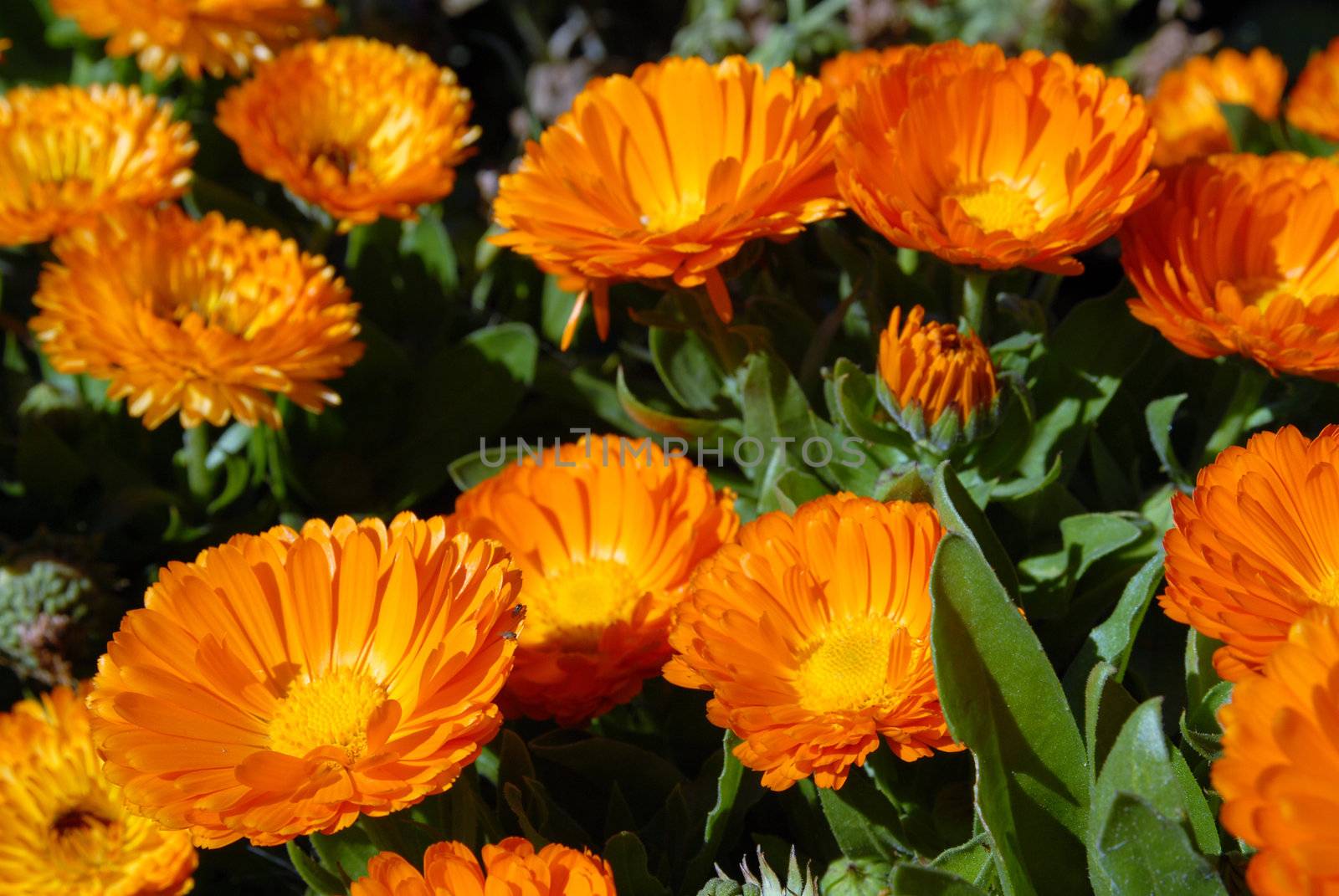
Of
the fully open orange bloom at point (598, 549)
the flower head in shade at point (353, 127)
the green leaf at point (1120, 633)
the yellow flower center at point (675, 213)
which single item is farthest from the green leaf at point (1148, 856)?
the flower head in shade at point (353, 127)

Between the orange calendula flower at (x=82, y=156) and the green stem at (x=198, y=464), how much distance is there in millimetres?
316

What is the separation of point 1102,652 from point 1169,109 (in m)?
1.37

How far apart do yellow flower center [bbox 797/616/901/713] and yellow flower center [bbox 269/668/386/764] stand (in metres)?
0.39

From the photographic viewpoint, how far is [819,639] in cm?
111

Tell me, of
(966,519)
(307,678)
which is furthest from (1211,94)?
(307,678)

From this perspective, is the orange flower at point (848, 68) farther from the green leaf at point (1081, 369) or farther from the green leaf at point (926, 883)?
the green leaf at point (926, 883)

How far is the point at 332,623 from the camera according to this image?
1.09 m

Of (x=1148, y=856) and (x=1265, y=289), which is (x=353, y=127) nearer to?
(x=1265, y=289)

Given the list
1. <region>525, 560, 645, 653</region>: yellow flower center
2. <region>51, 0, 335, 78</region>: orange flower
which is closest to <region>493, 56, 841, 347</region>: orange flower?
<region>525, 560, 645, 653</region>: yellow flower center

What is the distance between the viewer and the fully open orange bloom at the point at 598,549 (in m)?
1.21

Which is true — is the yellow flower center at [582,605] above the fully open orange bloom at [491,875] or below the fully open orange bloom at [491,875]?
below

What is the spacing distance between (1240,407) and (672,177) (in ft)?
2.26

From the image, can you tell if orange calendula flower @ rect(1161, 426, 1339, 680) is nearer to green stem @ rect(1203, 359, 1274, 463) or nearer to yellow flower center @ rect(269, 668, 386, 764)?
green stem @ rect(1203, 359, 1274, 463)

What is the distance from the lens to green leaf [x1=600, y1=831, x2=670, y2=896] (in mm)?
1118
